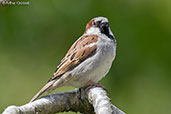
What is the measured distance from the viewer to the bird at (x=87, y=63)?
3.45 meters

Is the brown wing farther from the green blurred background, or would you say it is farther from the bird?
the green blurred background

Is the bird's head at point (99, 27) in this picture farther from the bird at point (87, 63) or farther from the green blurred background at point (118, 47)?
the green blurred background at point (118, 47)

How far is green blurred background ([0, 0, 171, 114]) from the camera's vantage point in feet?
13.3

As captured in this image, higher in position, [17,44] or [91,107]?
[17,44]

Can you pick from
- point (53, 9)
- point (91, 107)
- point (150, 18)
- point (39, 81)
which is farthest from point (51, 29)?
point (91, 107)

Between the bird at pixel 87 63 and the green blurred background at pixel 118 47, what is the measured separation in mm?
506

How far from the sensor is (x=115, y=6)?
13.9 ft

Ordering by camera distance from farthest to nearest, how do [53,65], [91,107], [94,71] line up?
[53,65] → [94,71] → [91,107]

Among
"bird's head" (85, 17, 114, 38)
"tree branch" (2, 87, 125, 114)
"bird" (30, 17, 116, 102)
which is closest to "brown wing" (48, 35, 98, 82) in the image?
"bird" (30, 17, 116, 102)

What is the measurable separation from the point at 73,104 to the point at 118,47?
5.47 feet

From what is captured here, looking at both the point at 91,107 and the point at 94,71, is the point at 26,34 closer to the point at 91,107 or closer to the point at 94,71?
the point at 94,71

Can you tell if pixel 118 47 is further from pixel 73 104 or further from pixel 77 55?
pixel 73 104

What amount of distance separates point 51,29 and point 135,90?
120 centimetres

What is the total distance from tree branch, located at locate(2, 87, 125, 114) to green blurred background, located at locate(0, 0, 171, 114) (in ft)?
3.58
